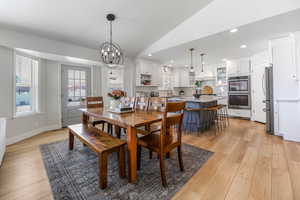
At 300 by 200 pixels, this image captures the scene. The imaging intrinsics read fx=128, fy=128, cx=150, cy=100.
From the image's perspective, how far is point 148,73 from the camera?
5172 mm

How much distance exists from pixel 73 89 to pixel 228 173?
4.50 m

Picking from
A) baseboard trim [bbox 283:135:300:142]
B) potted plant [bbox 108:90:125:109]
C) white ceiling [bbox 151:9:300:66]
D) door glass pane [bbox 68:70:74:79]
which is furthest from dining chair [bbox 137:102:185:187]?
door glass pane [bbox 68:70:74:79]

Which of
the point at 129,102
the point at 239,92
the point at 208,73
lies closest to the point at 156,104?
the point at 129,102

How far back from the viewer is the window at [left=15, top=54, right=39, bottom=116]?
121 inches

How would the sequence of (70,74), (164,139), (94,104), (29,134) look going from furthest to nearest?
1. (70,74)
2. (29,134)
3. (94,104)
4. (164,139)

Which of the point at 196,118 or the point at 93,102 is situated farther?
the point at 196,118

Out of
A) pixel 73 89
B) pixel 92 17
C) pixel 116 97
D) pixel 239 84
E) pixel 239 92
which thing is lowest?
pixel 116 97

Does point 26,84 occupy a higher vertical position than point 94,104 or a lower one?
higher

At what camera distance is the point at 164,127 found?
146 centimetres

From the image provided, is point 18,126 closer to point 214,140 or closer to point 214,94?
point 214,140

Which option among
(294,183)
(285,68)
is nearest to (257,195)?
(294,183)

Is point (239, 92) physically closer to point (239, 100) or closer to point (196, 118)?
point (239, 100)

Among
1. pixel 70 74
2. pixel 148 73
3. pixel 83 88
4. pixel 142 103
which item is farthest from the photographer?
pixel 148 73

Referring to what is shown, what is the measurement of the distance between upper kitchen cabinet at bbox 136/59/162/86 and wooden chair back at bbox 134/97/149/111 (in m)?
2.37
